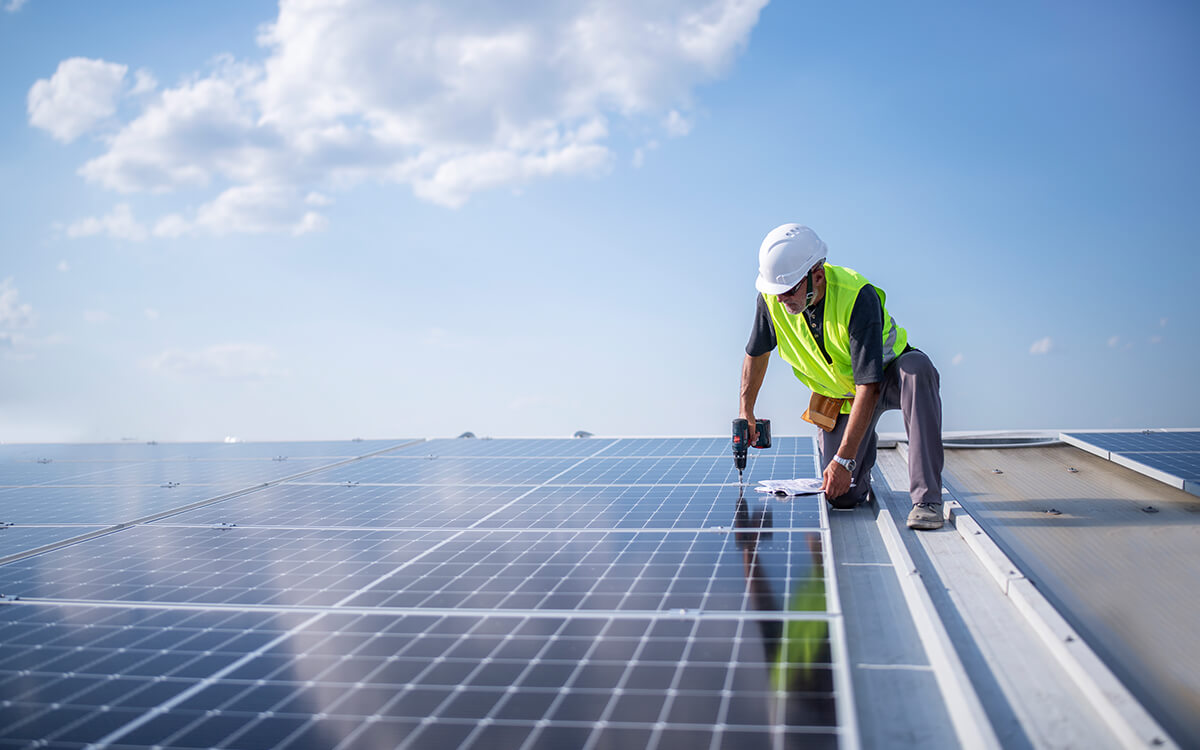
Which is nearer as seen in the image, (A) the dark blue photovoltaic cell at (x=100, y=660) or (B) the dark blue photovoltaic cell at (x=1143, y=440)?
(A) the dark blue photovoltaic cell at (x=100, y=660)

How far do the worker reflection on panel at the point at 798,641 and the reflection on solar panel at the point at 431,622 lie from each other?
1 centimetres

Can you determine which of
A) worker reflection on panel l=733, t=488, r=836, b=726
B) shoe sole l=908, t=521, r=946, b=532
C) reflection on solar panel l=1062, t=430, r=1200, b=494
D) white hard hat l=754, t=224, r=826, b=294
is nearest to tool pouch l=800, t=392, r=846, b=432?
white hard hat l=754, t=224, r=826, b=294

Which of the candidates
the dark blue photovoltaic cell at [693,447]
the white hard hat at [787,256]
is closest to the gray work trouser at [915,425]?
the white hard hat at [787,256]

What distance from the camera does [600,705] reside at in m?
2.36

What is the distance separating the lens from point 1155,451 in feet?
22.8

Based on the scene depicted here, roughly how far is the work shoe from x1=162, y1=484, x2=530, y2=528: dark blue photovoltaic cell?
98.7 inches

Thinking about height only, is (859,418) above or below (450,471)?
above

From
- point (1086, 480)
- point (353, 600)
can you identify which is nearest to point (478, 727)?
point (353, 600)

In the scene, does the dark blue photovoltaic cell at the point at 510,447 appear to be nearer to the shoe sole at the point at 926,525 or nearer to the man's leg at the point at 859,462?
the man's leg at the point at 859,462

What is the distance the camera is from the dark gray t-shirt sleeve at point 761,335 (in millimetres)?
5708

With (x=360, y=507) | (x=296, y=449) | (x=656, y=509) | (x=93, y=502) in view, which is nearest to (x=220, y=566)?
(x=360, y=507)

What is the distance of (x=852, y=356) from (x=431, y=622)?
311 cm

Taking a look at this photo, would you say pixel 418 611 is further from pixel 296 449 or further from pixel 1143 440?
pixel 1143 440

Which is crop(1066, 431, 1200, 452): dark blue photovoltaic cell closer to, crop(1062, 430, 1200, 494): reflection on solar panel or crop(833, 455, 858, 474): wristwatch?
crop(1062, 430, 1200, 494): reflection on solar panel
